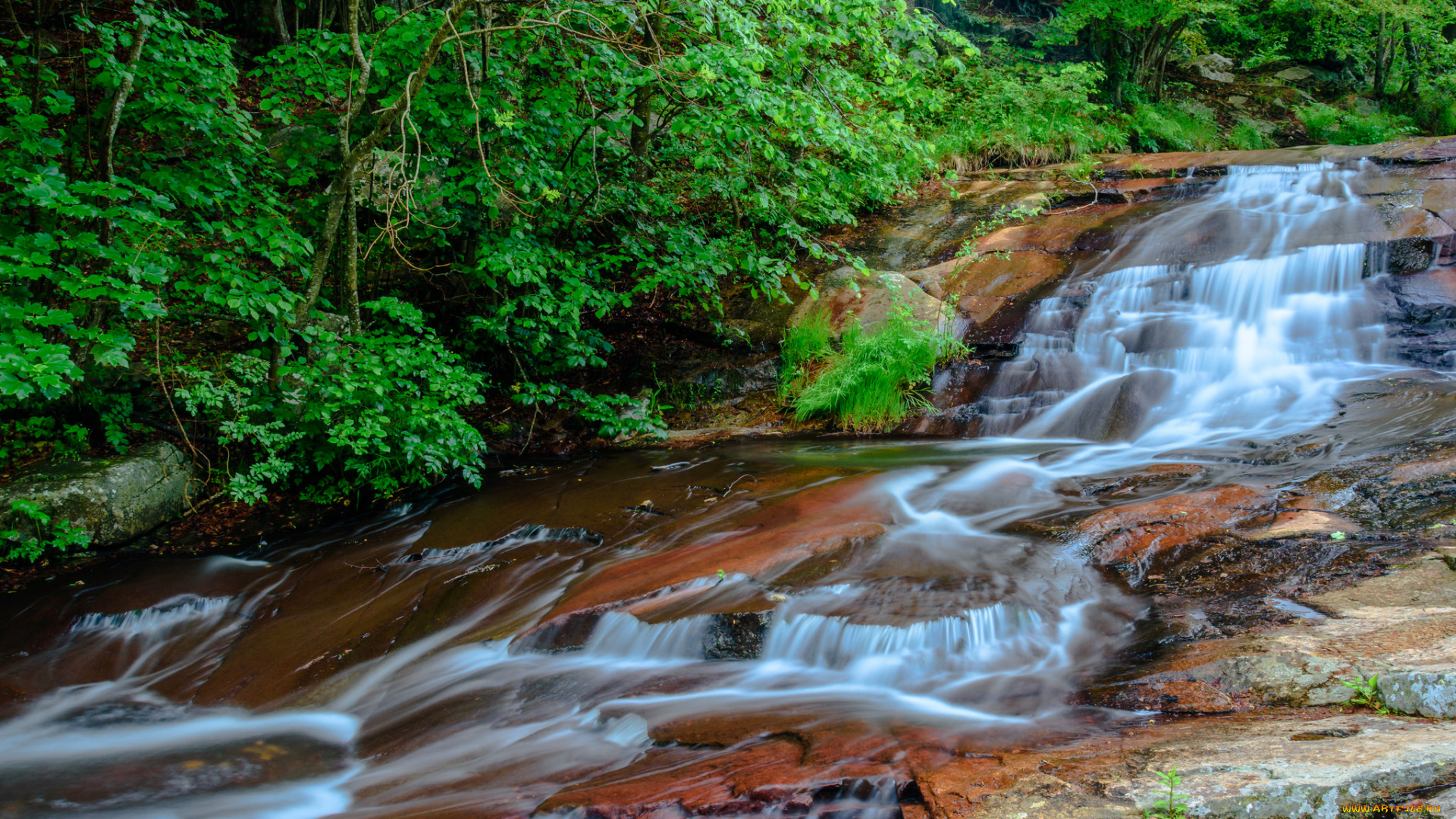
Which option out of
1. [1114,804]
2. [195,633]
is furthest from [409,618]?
[1114,804]

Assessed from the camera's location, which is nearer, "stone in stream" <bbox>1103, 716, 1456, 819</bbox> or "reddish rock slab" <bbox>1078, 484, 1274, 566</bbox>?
"stone in stream" <bbox>1103, 716, 1456, 819</bbox>

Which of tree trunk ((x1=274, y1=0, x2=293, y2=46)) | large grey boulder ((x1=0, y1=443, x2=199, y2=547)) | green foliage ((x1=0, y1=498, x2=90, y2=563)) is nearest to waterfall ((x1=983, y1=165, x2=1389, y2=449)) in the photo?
large grey boulder ((x1=0, y1=443, x2=199, y2=547))

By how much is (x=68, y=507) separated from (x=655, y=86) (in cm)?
574

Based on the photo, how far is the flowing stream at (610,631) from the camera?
11.3 ft

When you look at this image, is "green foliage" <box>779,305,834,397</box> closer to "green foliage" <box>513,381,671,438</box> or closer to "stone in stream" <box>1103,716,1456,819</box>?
"green foliage" <box>513,381,671,438</box>

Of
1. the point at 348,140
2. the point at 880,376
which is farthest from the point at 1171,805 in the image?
the point at 348,140

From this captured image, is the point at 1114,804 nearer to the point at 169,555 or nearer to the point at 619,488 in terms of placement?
the point at 619,488

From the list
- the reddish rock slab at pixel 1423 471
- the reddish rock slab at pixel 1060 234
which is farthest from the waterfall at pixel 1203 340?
the reddish rock slab at pixel 1423 471

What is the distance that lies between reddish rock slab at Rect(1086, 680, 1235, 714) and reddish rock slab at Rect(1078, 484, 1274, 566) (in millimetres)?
1321

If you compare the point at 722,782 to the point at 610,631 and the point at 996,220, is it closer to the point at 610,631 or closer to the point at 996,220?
the point at 610,631

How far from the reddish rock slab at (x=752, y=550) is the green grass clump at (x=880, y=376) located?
2.52m

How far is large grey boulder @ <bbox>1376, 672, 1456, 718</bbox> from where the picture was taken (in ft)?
7.89

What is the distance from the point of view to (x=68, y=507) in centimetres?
570

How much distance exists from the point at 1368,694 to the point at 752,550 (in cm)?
301
